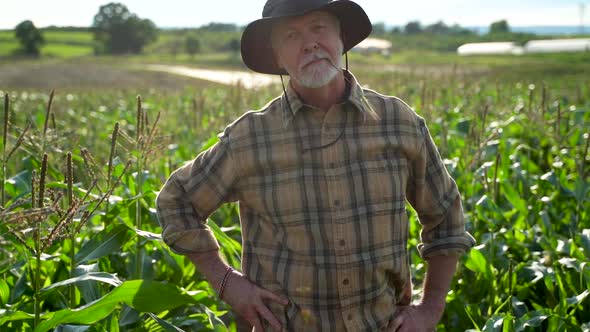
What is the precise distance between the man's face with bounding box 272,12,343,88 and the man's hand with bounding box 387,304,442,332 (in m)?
0.87

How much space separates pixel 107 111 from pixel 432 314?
10.6 meters

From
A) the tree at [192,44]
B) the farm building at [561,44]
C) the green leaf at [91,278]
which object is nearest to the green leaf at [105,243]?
the green leaf at [91,278]

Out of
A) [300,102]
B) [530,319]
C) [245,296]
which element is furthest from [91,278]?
[530,319]

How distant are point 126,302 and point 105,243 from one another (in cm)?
65

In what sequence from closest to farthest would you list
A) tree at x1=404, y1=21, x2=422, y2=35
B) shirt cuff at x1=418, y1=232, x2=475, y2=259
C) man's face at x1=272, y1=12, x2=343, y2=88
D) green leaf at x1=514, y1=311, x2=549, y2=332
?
man's face at x1=272, y1=12, x2=343, y2=88 < shirt cuff at x1=418, y1=232, x2=475, y2=259 < green leaf at x1=514, y1=311, x2=549, y2=332 < tree at x1=404, y1=21, x2=422, y2=35

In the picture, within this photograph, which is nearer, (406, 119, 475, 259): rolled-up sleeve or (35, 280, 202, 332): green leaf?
(35, 280, 202, 332): green leaf

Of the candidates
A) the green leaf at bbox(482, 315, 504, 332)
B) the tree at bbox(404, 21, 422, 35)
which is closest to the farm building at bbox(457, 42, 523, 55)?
the green leaf at bbox(482, 315, 504, 332)

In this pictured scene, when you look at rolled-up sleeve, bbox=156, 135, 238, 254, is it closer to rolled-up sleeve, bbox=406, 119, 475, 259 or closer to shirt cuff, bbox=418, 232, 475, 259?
rolled-up sleeve, bbox=406, 119, 475, 259

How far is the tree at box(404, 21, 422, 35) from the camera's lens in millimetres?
81262

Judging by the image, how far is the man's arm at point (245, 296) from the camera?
238 centimetres

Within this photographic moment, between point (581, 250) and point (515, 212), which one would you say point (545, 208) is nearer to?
point (515, 212)

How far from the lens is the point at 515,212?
14.2ft

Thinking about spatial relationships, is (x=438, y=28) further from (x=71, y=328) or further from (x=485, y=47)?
(x=71, y=328)

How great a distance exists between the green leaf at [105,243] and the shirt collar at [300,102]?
96 centimetres
